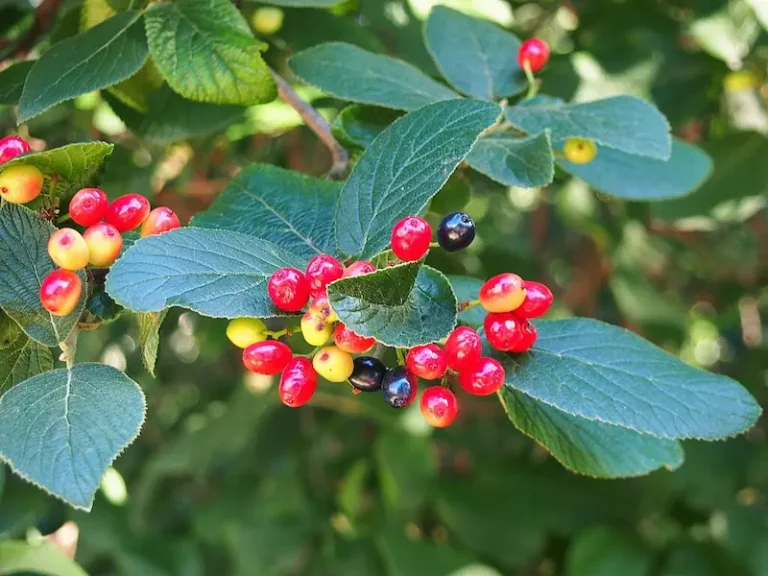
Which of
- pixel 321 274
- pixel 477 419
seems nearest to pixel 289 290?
pixel 321 274

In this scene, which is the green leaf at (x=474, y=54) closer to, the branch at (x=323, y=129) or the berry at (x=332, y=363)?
the branch at (x=323, y=129)

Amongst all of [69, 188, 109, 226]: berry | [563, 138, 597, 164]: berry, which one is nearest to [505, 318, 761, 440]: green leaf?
[563, 138, 597, 164]: berry

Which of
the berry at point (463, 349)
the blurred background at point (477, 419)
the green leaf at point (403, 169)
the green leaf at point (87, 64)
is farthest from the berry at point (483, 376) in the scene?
the blurred background at point (477, 419)

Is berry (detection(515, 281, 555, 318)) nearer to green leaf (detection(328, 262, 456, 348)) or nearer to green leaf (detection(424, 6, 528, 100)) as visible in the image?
green leaf (detection(328, 262, 456, 348))

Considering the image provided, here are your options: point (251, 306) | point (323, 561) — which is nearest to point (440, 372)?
point (251, 306)

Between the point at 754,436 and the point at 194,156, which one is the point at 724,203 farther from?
the point at 194,156

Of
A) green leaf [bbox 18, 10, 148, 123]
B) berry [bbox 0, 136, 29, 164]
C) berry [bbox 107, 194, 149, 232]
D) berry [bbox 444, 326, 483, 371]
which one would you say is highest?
berry [bbox 0, 136, 29, 164]

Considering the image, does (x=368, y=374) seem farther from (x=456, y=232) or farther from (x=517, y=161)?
(x=517, y=161)
